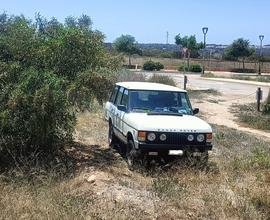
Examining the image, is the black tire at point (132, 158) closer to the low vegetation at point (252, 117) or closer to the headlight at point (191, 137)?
the headlight at point (191, 137)

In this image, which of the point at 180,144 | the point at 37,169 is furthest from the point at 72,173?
the point at 180,144

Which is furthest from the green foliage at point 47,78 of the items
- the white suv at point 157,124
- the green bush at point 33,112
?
the white suv at point 157,124

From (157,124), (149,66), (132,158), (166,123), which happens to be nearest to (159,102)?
(166,123)

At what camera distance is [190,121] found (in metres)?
10.5

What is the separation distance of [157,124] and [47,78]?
2.20 meters

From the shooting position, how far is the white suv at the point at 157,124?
9922 millimetres

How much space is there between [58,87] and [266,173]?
4.01m

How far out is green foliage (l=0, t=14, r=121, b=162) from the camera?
971 centimetres

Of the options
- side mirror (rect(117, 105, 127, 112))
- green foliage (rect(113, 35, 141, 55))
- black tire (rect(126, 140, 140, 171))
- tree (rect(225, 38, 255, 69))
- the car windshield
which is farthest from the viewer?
green foliage (rect(113, 35, 141, 55))

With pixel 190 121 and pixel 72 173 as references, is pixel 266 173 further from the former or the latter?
pixel 72 173

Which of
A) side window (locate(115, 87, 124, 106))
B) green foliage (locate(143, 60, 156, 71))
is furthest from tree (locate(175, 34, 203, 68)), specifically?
side window (locate(115, 87, 124, 106))

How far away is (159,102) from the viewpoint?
11328 mm

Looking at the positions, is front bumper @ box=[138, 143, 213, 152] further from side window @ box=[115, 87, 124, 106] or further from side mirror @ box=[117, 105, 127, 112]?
side window @ box=[115, 87, 124, 106]

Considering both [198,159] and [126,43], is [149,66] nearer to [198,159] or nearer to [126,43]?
[126,43]
